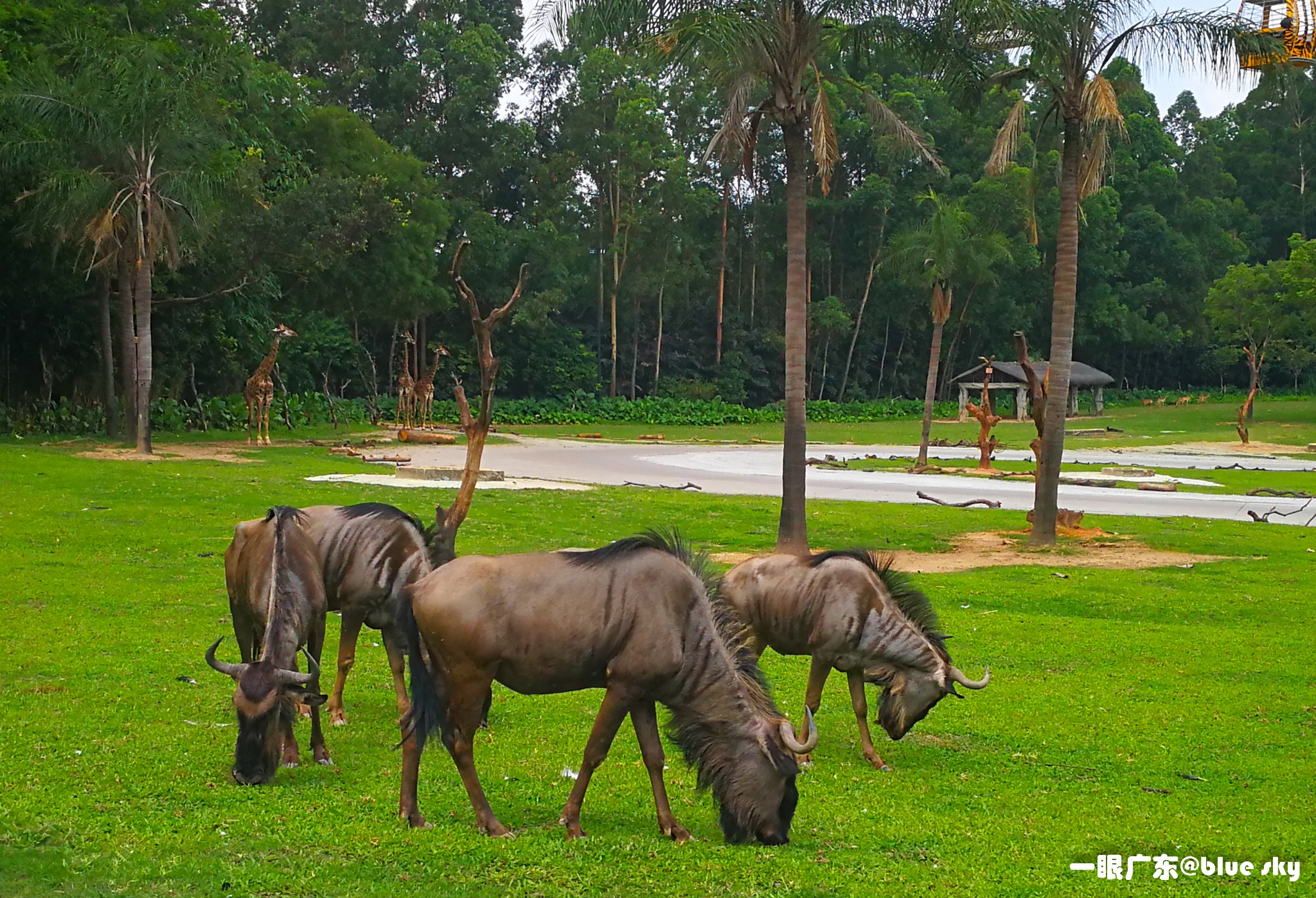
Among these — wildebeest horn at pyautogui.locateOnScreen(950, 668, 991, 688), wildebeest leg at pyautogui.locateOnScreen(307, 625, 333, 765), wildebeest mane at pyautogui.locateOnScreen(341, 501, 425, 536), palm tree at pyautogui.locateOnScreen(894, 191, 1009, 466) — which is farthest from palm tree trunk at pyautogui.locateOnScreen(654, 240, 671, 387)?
wildebeest leg at pyautogui.locateOnScreen(307, 625, 333, 765)

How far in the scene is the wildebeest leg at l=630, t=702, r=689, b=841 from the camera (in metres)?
6.53

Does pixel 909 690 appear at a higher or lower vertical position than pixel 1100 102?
lower

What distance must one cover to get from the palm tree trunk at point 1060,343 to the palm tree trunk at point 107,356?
85.4 feet

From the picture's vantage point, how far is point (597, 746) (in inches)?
255

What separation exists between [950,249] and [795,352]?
2341 centimetres

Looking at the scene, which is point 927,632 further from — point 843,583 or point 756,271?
point 756,271

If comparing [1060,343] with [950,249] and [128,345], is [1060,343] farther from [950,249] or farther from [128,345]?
[128,345]

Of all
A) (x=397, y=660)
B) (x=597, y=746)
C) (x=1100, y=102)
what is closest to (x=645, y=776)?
(x=597, y=746)

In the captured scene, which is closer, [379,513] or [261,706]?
[261,706]

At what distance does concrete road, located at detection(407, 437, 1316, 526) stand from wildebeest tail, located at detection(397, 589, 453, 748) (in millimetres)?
20826

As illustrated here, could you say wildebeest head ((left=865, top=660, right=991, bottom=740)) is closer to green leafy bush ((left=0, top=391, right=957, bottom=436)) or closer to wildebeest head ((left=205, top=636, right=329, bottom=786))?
wildebeest head ((left=205, top=636, right=329, bottom=786))

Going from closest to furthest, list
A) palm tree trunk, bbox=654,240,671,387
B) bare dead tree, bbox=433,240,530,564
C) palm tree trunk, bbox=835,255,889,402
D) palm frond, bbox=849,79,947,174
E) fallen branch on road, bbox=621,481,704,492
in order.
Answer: bare dead tree, bbox=433,240,530,564 → palm frond, bbox=849,79,947,174 → fallen branch on road, bbox=621,481,704,492 → palm tree trunk, bbox=654,240,671,387 → palm tree trunk, bbox=835,255,889,402

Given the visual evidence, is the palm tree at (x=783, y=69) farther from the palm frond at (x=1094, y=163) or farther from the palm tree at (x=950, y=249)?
the palm tree at (x=950, y=249)

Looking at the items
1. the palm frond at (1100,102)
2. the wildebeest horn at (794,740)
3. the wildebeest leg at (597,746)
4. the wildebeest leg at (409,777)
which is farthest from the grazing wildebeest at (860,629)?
the palm frond at (1100,102)
